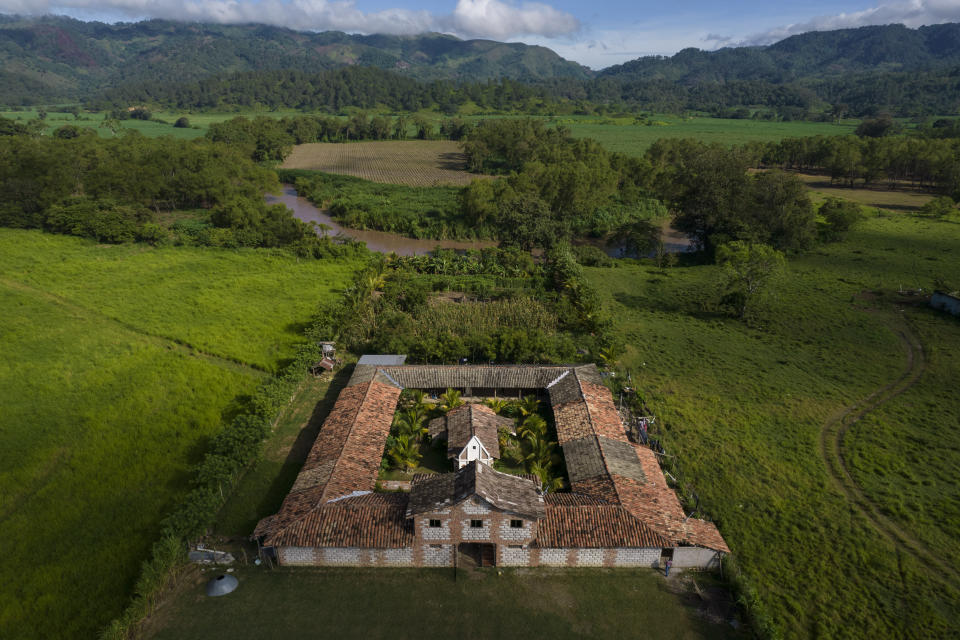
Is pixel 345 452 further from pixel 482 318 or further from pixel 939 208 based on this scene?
pixel 939 208

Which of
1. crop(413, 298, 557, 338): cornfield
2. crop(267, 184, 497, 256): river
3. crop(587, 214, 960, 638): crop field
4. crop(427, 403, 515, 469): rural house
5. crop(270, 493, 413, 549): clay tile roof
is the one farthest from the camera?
crop(267, 184, 497, 256): river

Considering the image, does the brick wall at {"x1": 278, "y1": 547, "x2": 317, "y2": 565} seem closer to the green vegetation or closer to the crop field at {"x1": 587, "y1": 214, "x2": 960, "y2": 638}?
the crop field at {"x1": 587, "y1": 214, "x2": 960, "y2": 638}

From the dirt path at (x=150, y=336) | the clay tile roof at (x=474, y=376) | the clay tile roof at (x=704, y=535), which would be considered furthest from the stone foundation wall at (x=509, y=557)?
the dirt path at (x=150, y=336)

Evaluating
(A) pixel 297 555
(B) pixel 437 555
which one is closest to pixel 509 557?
(B) pixel 437 555

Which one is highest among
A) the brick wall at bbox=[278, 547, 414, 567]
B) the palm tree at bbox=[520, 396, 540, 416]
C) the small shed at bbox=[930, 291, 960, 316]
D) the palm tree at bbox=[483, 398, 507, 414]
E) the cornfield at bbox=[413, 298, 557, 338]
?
the small shed at bbox=[930, 291, 960, 316]

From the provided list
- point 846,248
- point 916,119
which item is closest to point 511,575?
point 846,248

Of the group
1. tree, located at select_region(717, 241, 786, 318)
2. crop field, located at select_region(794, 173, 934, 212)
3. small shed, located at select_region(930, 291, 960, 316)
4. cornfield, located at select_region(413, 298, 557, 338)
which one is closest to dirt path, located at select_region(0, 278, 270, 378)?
cornfield, located at select_region(413, 298, 557, 338)

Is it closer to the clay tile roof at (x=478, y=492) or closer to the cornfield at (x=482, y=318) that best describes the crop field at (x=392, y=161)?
the cornfield at (x=482, y=318)
